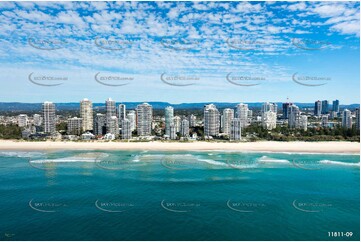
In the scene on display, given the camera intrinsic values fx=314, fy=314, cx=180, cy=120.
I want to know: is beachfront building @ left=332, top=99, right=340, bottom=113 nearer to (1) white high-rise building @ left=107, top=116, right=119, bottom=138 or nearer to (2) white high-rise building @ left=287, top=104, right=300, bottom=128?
(2) white high-rise building @ left=287, top=104, right=300, bottom=128

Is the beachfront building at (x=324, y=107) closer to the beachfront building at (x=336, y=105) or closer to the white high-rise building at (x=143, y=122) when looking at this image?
the beachfront building at (x=336, y=105)

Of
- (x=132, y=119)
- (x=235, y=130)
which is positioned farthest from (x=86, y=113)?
(x=235, y=130)

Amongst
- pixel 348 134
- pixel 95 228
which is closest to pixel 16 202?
pixel 95 228

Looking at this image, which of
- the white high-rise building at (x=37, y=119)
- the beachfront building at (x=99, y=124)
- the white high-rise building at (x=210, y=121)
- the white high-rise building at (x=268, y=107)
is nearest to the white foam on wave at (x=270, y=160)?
the white high-rise building at (x=210, y=121)

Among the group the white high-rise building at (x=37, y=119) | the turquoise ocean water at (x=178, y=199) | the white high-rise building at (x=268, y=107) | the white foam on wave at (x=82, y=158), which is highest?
the white high-rise building at (x=268, y=107)

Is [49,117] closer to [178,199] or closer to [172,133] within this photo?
[172,133]
